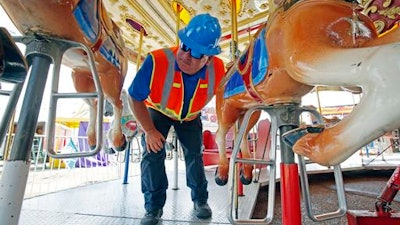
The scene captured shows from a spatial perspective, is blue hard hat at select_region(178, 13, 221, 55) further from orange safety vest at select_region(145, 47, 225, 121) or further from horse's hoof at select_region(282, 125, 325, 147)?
horse's hoof at select_region(282, 125, 325, 147)

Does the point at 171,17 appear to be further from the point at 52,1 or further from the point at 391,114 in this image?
the point at 391,114

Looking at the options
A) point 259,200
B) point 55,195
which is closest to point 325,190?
point 259,200

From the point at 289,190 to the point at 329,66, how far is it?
1.50 ft

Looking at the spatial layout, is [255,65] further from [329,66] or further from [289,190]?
[289,190]

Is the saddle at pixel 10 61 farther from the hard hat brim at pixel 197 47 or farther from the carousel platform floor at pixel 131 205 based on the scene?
the carousel platform floor at pixel 131 205

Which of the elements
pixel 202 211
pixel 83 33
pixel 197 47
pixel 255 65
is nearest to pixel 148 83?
pixel 197 47

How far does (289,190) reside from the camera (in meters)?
0.77

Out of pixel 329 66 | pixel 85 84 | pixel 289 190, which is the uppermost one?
pixel 85 84

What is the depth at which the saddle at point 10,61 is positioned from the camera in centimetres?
52

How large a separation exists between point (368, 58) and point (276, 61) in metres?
0.27

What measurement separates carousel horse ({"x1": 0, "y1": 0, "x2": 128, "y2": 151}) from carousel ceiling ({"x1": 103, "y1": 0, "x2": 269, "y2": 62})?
0.96m

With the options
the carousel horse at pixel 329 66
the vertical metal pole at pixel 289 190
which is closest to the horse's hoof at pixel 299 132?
the carousel horse at pixel 329 66

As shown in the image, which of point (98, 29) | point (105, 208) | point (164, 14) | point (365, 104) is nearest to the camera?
point (365, 104)

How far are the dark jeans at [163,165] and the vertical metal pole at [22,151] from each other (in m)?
0.80
